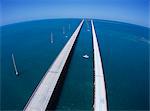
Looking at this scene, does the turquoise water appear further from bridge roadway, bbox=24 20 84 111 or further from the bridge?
bridge roadway, bbox=24 20 84 111

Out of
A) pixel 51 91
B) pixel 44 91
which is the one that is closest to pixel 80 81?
pixel 51 91

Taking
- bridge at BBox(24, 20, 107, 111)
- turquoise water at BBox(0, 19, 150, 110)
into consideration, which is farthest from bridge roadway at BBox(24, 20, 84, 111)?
turquoise water at BBox(0, 19, 150, 110)

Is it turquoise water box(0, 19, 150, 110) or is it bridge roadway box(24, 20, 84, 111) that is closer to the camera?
bridge roadway box(24, 20, 84, 111)

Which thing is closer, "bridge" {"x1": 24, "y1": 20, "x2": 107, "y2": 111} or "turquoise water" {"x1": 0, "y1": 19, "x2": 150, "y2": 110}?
"bridge" {"x1": 24, "y1": 20, "x2": 107, "y2": 111}

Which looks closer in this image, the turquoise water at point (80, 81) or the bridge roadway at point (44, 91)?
the bridge roadway at point (44, 91)

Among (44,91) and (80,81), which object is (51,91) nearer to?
(44,91)

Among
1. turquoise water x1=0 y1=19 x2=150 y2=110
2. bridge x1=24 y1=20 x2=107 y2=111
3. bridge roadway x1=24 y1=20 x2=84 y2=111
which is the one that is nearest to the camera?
bridge roadway x1=24 y1=20 x2=84 y2=111

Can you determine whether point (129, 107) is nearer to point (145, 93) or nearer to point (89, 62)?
point (145, 93)

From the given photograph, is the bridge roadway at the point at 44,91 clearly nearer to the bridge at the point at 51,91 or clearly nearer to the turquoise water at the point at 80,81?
the bridge at the point at 51,91

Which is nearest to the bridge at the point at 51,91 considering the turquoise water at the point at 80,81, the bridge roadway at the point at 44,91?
the bridge roadway at the point at 44,91

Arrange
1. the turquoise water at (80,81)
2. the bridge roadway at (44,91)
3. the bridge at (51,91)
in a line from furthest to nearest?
1. the turquoise water at (80,81)
2. the bridge at (51,91)
3. the bridge roadway at (44,91)

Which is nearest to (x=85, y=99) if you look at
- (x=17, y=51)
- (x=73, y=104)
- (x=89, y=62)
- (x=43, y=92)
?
(x=73, y=104)

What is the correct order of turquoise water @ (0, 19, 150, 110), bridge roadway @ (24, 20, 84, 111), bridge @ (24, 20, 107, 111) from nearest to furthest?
bridge roadway @ (24, 20, 84, 111), bridge @ (24, 20, 107, 111), turquoise water @ (0, 19, 150, 110)

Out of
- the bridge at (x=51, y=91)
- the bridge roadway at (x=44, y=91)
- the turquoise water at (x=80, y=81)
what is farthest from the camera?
the turquoise water at (x=80, y=81)
